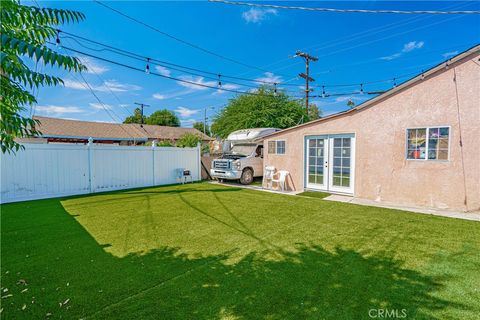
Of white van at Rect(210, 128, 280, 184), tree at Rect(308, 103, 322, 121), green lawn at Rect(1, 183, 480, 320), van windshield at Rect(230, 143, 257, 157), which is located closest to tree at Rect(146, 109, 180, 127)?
tree at Rect(308, 103, 322, 121)

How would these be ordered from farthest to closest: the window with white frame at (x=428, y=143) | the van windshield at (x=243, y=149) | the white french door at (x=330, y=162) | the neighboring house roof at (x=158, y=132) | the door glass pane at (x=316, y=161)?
1. the neighboring house roof at (x=158, y=132)
2. the van windshield at (x=243, y=149)
3. the door glass pane at (x=316, y=161)
4. the white french door at (x=330, y=162)
5. the window with white frame at (x=428, y=143)

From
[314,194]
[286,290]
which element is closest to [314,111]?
[314,194]

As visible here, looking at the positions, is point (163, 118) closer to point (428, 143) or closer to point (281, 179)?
point (281, 179)

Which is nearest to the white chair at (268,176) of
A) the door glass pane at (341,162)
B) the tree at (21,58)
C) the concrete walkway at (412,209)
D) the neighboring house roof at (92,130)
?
the door glass pane at (341,162)

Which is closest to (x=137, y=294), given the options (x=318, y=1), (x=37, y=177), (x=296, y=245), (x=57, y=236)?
(x=296, y=245)

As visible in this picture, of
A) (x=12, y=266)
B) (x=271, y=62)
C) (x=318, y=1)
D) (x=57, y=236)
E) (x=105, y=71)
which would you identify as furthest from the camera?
(x=271, y=62)

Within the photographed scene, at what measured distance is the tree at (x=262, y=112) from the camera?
17547mm

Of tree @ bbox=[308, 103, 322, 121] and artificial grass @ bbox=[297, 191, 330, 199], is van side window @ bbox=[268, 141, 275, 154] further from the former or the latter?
tree @ bbox=[308, 103, 322, 121]

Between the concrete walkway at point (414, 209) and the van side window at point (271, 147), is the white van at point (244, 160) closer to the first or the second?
the van side window at point (271, 147)

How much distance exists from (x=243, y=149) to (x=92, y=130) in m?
19.1

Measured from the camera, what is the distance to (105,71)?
11141 millimetres

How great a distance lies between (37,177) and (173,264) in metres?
7.13

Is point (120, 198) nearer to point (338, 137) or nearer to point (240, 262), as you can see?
point (240, 262)

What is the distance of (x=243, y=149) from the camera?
1231cm
